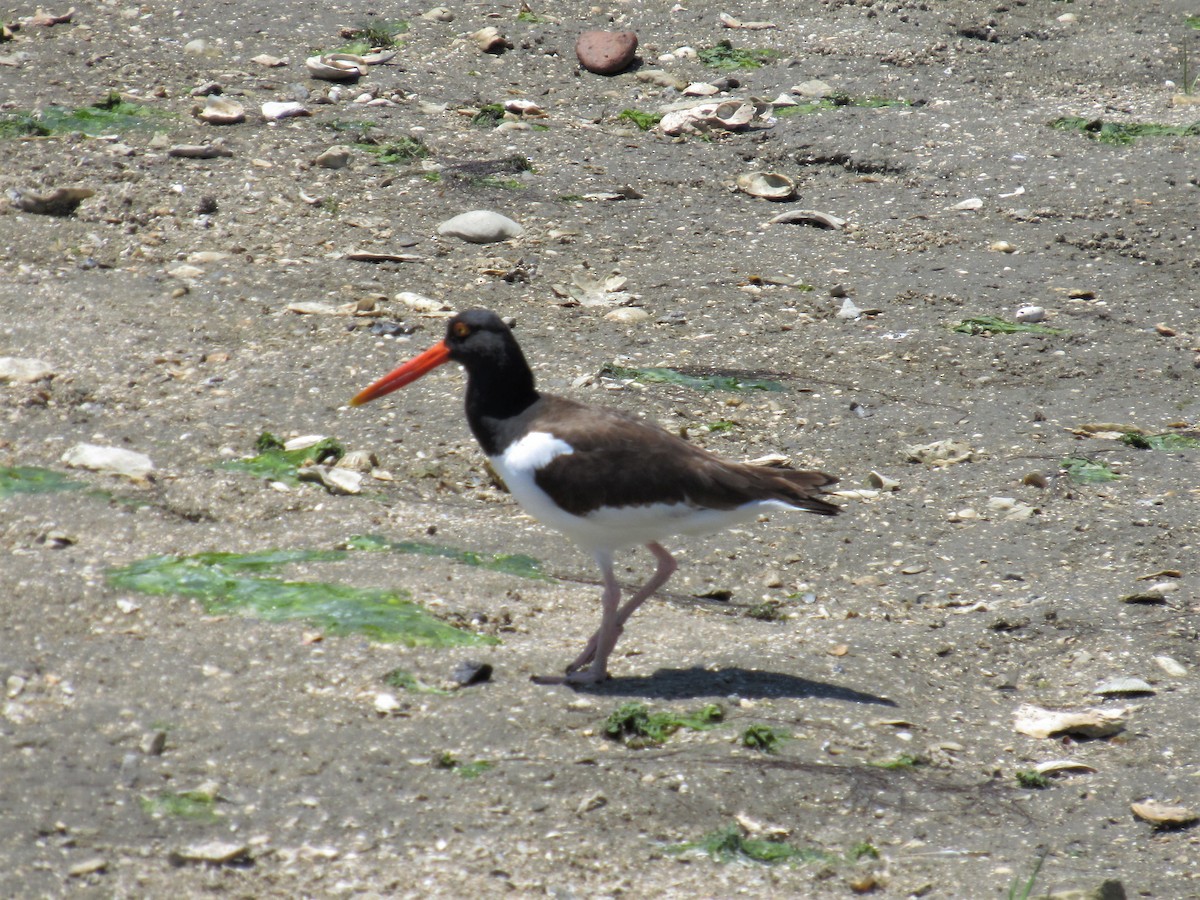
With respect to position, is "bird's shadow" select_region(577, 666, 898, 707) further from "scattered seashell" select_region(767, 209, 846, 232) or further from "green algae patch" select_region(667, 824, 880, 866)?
"scattered seashell" select_region(767, 209, 846, 232)

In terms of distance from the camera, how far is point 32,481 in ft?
18.9

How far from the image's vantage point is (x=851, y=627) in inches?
212

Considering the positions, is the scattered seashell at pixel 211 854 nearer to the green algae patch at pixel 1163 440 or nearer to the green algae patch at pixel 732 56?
the green algae patch at pixel 1163 440

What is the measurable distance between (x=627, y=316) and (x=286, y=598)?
3.46 meters

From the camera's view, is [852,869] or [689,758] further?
[689,758]

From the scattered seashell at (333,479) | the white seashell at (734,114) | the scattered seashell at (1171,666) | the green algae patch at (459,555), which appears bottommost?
the green algae patch at (459,555)

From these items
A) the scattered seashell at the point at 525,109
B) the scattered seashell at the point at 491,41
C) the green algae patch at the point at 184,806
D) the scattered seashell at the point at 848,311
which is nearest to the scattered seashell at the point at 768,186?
the scattered seashell at the point at 848,311

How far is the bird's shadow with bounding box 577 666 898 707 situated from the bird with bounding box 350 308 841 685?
9 cm

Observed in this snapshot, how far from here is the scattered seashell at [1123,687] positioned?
4.89 metres

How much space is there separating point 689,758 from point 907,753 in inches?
29.9

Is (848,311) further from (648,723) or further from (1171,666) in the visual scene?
(648,723)

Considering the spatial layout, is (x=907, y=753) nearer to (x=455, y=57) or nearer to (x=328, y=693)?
(x=328, y=693)

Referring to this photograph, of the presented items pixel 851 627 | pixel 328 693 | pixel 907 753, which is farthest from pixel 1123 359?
pixel 328 693

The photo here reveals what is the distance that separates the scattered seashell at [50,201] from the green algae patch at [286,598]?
4051mm
